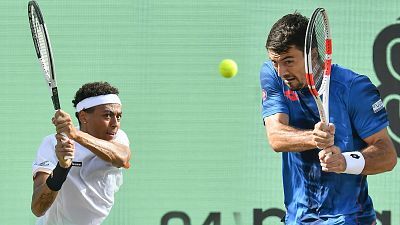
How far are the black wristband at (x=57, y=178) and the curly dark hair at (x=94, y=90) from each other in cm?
65

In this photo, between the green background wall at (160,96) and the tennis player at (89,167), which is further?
the green background wall at (160,96)

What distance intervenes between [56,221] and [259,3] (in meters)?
1.81

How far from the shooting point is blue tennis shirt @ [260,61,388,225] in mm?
3887

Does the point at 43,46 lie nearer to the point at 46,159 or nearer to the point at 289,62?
the point at 46,159

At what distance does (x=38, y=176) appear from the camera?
4875 mm

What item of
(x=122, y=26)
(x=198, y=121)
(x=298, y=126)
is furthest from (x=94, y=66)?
(x=298, y=126)

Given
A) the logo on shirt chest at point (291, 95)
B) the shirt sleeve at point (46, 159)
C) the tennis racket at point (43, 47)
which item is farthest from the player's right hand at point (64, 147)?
the logo on shirt chest at point (291, 95)

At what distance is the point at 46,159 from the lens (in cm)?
491

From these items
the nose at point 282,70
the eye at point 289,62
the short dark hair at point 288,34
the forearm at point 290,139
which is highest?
the short dark hair at point 288,34

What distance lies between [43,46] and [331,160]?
1.77 m

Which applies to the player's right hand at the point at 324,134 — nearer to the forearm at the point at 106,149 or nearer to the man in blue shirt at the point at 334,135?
→ the man in blue shirt at the point at 334,135

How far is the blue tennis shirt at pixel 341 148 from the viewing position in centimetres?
389

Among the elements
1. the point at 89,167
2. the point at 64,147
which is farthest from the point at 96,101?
the point at 64,147

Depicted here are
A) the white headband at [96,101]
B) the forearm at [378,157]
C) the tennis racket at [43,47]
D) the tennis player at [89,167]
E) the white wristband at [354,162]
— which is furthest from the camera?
the white headband at [96,101]
